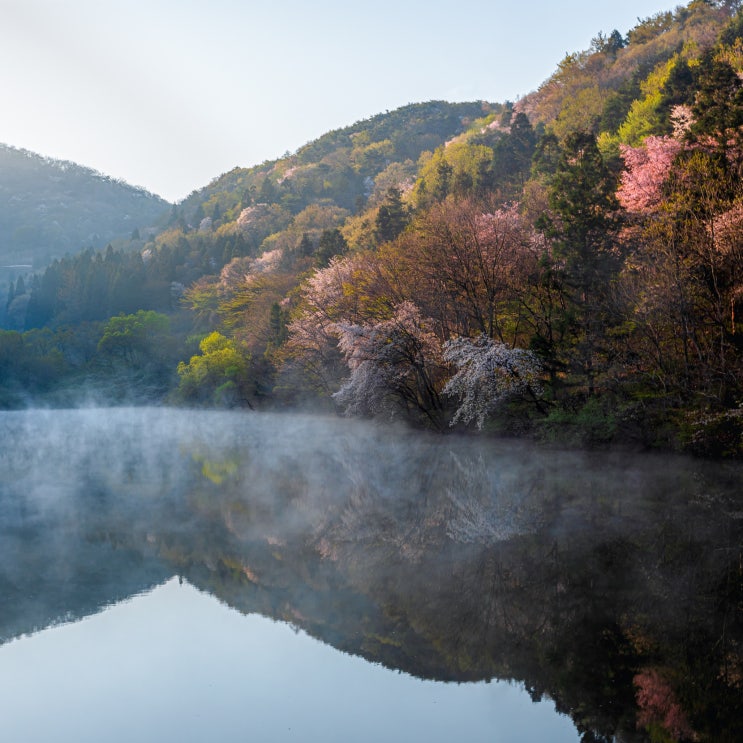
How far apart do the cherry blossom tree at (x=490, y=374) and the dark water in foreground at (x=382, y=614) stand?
9.38m

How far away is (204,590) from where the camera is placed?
9812 mm

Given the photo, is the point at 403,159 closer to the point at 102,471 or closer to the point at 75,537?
the point at 102,471

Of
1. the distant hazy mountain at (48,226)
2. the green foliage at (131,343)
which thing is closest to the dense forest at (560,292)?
the green foliage at (131,343)

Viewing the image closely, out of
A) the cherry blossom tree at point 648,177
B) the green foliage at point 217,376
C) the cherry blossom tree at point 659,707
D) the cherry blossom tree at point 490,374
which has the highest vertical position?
the cherry blossom tree at point 648,177

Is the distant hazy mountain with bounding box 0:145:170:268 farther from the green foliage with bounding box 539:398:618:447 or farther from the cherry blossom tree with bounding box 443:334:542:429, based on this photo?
the green foliage with bounding box 539:398:618:447

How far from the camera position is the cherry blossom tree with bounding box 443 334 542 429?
85.8ft

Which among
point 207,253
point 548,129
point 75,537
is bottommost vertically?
point 75,537

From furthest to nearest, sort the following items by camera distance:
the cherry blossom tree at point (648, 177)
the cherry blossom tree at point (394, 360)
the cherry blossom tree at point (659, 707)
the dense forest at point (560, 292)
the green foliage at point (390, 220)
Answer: the green foliage at point (390, 220), the cherry blossom tree at point (394, 360), the cherry blossom tree at point (648, 177), the dense forest at point (560, 292), the cherry blossom tree at point (659, 707)

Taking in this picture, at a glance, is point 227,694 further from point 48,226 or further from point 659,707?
point 48,226

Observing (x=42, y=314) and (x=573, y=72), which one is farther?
(x=42, y=314)

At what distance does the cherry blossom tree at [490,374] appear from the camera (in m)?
26.1

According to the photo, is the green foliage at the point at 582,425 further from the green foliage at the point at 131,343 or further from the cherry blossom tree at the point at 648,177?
the green foliage at the point at 131,343

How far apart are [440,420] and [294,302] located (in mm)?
24808

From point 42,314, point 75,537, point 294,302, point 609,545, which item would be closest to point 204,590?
point 75,537
